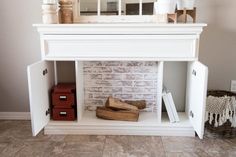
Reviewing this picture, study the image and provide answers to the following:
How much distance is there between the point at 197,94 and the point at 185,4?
0.65 m

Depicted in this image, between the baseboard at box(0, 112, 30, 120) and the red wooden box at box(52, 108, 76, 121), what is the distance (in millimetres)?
399

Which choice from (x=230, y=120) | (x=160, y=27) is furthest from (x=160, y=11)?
(x=230, y=120)

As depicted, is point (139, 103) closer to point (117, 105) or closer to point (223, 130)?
point (117, 105)

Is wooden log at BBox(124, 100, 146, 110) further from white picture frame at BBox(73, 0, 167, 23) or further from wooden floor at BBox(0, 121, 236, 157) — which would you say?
white picture frame at BBox(73, 0, 167, 23)

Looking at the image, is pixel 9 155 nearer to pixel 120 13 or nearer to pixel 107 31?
pixel 107 31

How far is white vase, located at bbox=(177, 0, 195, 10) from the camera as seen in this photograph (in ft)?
6.12

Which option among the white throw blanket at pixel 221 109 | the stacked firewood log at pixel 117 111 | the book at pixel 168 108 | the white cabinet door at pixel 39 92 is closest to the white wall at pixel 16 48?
the white cabinet door at pixel 39 92

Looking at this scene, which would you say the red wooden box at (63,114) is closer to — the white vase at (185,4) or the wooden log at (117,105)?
the wooden log at (117,105)

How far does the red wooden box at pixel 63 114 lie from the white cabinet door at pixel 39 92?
0.18ft

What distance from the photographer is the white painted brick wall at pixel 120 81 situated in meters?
2.16

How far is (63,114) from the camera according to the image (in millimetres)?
2010

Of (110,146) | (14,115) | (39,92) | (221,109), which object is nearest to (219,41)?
(221,109)

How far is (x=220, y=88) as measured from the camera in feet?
7.18

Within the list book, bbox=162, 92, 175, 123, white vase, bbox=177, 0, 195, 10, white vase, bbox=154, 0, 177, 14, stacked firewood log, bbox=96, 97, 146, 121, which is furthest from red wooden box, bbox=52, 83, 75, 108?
white vase, bbox=177, 0, 195, 10
